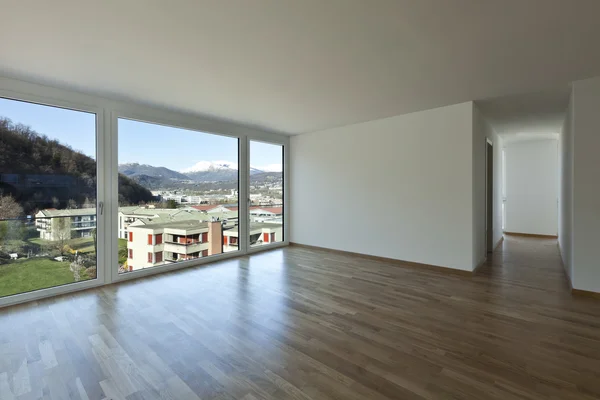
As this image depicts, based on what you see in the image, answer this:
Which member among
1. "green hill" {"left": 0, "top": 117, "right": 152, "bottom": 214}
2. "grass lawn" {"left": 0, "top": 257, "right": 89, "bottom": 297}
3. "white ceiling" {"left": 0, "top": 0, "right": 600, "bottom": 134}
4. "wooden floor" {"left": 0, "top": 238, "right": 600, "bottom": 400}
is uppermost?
"white ceiling" {"left": 0, "top": 0, "right": 600, "bottom": 134}

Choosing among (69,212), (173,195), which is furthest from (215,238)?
(69,212)

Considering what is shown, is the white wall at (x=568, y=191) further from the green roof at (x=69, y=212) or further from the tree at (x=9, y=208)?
the tree at (x=9, y=208)

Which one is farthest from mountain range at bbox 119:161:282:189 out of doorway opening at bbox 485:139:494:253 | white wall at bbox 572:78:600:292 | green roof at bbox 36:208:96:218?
white wall at bbox 572:78:600:292

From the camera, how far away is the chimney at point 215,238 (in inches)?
207

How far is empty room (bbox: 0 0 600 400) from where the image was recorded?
2.03m

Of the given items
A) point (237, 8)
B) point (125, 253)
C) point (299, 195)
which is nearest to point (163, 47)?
point (237, 8)

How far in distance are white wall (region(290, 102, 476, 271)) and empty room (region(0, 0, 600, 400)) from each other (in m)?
0.04

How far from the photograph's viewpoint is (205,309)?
3051 millimetres

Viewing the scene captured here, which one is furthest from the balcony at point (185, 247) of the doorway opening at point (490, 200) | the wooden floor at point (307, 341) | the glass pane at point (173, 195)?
the doorway opening at point (490, 200)

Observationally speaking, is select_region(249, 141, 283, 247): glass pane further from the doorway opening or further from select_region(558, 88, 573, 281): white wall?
select_region(558, 88, 573, 281): white wall

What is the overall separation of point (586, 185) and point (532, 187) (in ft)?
17.7

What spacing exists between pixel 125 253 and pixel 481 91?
17.9 feet

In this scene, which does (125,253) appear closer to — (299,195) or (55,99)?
(55,99)

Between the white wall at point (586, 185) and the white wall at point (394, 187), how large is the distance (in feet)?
3.65
